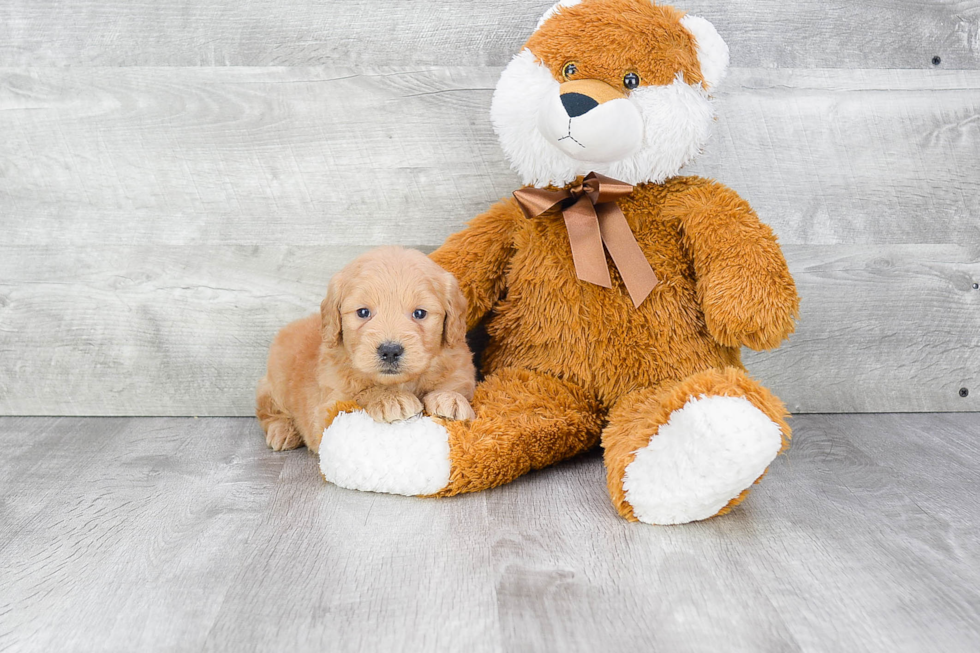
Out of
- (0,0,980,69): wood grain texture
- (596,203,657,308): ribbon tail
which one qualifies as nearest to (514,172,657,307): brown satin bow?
(596,203,657,308): ribbon tail

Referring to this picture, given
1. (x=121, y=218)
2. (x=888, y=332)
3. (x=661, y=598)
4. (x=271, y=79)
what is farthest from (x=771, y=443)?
(x=121, y=218)

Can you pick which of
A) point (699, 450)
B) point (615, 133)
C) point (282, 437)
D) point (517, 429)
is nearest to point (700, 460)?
point (699, 450)

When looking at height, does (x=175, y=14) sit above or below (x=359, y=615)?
above

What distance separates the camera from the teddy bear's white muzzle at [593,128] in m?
1.28

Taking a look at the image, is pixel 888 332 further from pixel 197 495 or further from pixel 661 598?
pixel 197 495

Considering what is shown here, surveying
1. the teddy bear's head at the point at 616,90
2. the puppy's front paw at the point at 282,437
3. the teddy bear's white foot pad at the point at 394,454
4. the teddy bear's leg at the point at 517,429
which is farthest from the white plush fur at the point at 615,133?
the puppy's front paw at the point at 282,437

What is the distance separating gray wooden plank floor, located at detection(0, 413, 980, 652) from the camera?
0.92m

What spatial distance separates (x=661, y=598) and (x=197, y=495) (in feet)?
2.56

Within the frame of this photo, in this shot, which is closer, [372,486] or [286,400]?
[372,486]

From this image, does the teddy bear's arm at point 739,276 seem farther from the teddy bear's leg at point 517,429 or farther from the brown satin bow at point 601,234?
the teddy bear's leg at point 517,429

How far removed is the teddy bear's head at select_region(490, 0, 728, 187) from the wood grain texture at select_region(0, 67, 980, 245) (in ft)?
1.06

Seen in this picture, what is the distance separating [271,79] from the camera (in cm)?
169

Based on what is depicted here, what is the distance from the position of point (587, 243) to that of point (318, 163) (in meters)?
0.66

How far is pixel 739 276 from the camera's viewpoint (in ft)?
4.25
